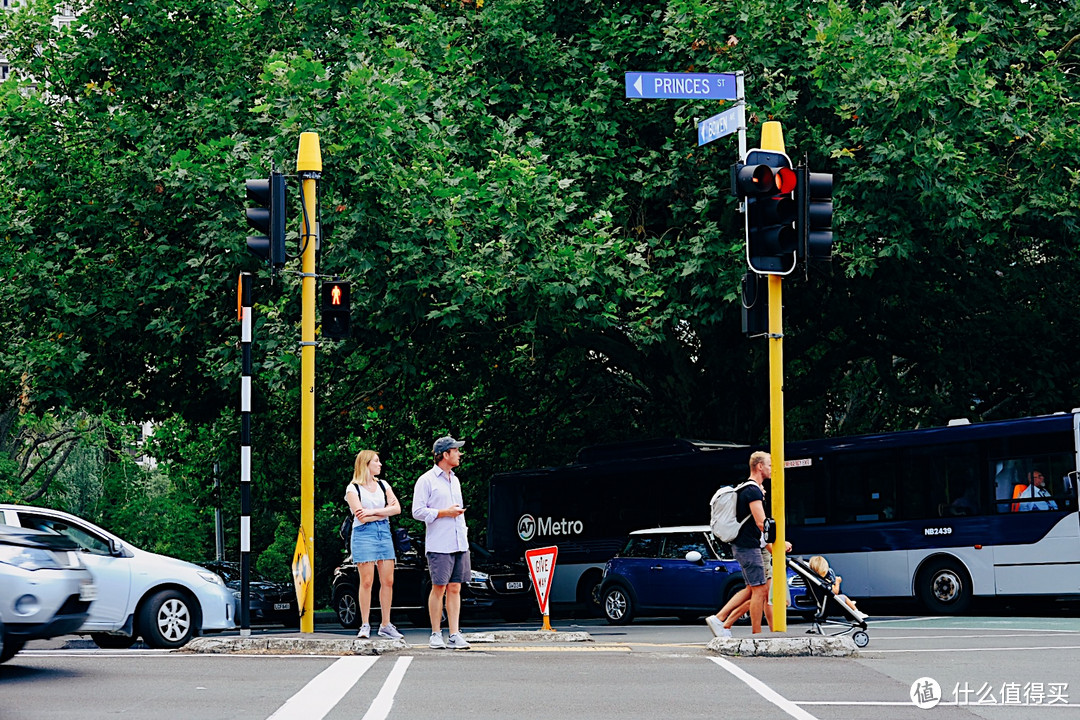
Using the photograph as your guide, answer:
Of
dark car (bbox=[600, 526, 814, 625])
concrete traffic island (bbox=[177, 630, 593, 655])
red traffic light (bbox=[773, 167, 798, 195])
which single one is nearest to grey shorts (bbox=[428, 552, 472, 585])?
concrete traffic island (bbox=[177, 630, 593, 655])

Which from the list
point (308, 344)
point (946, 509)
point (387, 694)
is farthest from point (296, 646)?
point (946, 509)

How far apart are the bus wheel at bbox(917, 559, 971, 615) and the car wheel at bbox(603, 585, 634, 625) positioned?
4.39 m

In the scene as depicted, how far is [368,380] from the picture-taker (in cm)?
2723

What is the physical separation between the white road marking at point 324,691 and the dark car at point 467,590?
12684 millimetres

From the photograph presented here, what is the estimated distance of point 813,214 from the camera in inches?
518

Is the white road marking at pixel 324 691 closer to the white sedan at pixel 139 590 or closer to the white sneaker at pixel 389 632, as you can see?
the white sneaker at pixel 389 632

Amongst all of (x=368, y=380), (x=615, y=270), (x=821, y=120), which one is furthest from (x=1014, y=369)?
(x=368, y=380)

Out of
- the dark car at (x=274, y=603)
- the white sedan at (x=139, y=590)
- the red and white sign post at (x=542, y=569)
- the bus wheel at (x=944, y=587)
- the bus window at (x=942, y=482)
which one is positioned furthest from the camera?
the dark car at (x=274, y=603)

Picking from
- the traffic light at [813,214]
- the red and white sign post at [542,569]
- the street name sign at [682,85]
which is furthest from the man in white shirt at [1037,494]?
the traffic light at [813,214]

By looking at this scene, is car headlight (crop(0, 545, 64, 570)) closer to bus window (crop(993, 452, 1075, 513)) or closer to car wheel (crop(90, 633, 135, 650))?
car wheel (crop(90, 633, 135, 650))

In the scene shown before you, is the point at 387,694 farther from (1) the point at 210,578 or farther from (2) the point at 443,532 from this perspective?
(1) the point at 210,578

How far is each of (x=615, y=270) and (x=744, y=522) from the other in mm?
6947

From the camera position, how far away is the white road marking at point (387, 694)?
8648 millimetres

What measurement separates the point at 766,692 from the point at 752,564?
12.3ft
